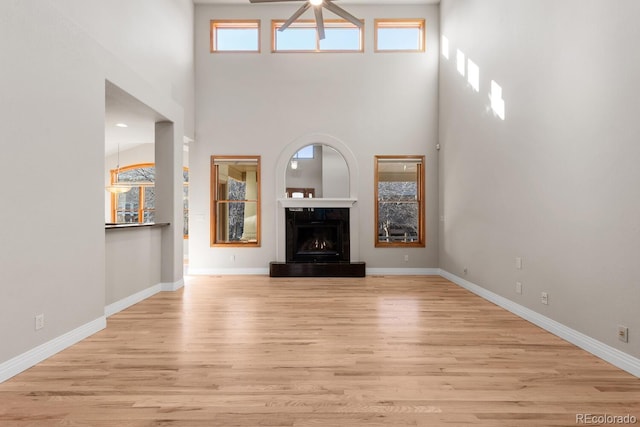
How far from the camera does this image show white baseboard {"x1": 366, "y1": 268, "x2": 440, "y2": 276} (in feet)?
23.1

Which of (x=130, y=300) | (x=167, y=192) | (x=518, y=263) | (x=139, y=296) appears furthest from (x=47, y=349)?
(x=518, y=263)

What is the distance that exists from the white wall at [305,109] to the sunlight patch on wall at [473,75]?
4.87 ft

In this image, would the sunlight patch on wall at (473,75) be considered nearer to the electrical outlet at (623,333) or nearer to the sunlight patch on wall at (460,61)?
the sunlight patch on wall at (460,61)

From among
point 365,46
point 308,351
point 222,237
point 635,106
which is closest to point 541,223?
point 635,106

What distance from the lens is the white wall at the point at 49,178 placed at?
2.58m

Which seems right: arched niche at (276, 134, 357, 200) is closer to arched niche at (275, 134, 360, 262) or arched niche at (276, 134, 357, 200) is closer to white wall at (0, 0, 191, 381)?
arched niche at (275, 134, 360, 262)

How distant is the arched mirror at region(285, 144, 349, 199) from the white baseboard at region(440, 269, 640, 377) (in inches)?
127

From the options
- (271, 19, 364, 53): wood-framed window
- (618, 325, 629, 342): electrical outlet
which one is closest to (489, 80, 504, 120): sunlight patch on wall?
(618, 325, 629, 342): electrical outlet

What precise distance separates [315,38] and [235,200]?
3431 millimetres

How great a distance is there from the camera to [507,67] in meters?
4.39

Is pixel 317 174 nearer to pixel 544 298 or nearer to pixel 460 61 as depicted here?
pixel 460 61

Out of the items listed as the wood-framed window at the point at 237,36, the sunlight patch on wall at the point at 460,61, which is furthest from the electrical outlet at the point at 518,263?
the wood-framed window at the point at 237,36

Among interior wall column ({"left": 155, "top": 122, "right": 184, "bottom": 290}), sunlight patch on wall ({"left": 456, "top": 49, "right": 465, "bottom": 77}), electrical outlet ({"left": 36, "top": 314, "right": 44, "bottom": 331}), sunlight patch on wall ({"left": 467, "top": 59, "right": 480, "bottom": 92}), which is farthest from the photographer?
sunlight patch on wall ({"left": 456, "top": 49, "right": 465, "bottom": 77})

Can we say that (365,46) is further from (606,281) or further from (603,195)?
(606,281)
